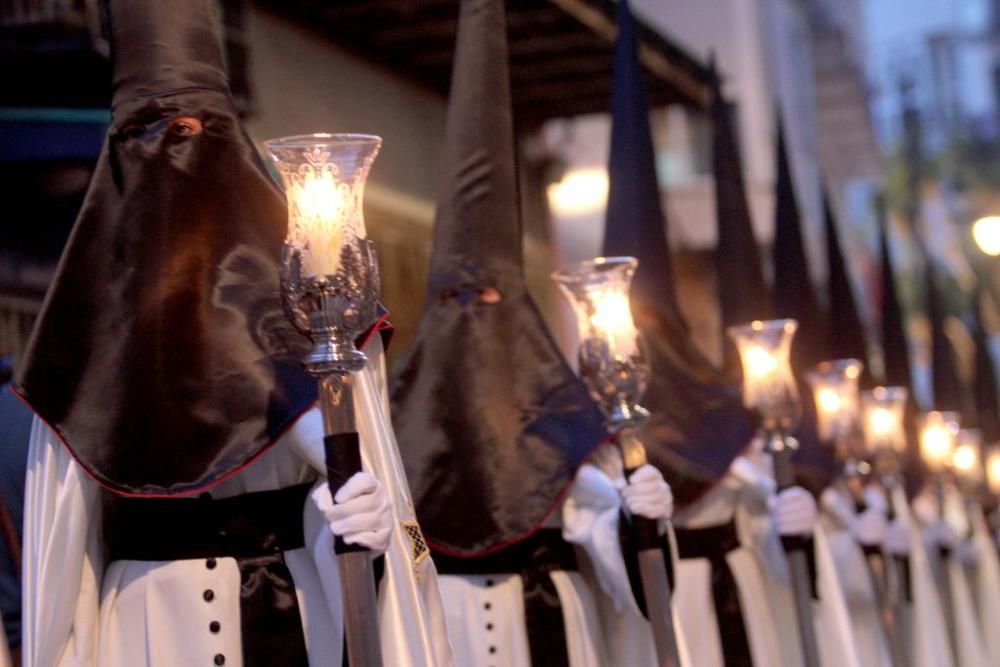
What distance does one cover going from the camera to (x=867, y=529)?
9438mm

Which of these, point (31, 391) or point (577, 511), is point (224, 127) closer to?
point (31, 391)

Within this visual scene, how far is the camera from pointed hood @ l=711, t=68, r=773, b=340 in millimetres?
8930

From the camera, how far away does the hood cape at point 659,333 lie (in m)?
7.43

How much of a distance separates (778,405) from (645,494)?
1509mm

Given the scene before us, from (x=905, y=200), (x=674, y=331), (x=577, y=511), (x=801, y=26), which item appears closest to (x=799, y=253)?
(x=674, y=331)

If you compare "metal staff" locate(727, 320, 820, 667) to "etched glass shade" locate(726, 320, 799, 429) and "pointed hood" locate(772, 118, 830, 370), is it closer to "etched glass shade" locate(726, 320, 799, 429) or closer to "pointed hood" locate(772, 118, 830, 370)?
"etched glass shade" locate(726, 320, 799, 429)

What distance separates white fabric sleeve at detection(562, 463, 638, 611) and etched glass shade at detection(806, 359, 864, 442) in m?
2.45

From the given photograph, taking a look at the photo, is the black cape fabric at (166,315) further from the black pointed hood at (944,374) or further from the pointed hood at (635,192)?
the black pointed hood at (944,374)

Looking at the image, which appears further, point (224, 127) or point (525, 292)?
point (525, 292)

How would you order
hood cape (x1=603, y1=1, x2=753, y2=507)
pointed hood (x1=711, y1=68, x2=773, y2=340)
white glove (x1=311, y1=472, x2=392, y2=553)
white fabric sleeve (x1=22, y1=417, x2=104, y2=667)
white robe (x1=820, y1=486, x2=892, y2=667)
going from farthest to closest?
1. white robe (x1=820, y1=486, x2=892, y2=667)
2. pointed hood (x1=711, y1=68, x2=773, y2=340)
3. hood cape (x1=603, y1=1, x2=753, y2=507)
4. white fabric sleeve (x1=22, y1=417, x2=104, y2=667)
5. white glove (x1=311, y1=472, x2=392, y2=553)

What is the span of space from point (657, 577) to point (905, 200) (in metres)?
34.8

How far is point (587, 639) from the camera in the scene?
6750 millimetres

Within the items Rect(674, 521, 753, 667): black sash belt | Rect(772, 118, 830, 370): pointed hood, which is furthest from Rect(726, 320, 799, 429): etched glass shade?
Rect(772, 118, 830, 370): pointed hood

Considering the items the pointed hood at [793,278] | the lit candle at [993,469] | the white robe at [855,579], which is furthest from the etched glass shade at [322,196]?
the lit candle at [993,469]
